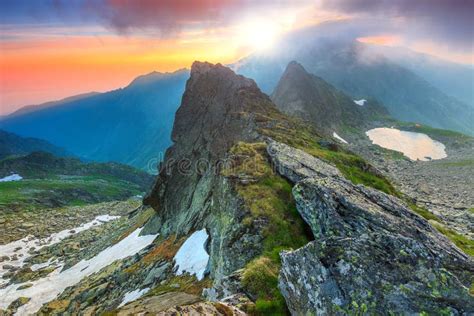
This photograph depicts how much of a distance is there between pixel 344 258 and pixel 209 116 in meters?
51.6

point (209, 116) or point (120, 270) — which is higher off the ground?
point (209, 116)

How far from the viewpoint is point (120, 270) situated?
4234 centimetres

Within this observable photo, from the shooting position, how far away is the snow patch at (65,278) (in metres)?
48.7

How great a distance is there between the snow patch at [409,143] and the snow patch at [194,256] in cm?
12576

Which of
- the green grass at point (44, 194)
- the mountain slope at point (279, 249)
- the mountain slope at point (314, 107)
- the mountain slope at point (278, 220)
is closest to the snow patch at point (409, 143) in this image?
the mountain slope at point (314, 107)

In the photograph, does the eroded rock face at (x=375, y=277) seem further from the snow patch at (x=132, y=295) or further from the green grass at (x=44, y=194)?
the green grass at (x=44, y=194)

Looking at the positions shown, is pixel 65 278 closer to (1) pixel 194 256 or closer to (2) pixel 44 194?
(1) pixel 194 256

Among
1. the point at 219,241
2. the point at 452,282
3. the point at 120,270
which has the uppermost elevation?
the point at 452,282

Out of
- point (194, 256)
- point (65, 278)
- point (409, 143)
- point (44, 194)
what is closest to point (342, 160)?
point (194, 256)

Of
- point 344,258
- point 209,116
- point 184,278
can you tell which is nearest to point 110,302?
point 184,278

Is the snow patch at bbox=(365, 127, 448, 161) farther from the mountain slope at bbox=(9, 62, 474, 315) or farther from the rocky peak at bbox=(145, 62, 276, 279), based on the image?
the mountain slope at bbox=(9, 62, 474, 315)

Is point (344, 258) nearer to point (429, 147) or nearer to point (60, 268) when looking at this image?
point (60, 268)

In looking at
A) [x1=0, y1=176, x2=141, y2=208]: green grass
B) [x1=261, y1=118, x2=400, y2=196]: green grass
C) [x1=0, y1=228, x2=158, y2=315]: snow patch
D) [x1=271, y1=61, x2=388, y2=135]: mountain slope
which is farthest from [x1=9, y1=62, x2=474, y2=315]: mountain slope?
[x1=271, y1=61, x2=388, y2=135]: mountain slope

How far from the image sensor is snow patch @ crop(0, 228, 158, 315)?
48.7 metres
